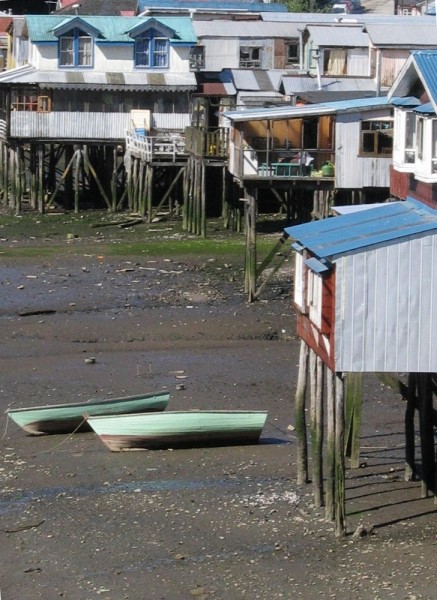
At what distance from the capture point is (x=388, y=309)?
15.2 metres

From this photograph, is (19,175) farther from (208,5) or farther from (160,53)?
(208,5)

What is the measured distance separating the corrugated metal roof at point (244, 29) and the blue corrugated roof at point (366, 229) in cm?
3659

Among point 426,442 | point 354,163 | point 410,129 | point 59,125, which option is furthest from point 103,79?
point 426,442

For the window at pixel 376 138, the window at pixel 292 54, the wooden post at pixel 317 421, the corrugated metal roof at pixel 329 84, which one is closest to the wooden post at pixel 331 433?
the wooden post at pixel 317 421

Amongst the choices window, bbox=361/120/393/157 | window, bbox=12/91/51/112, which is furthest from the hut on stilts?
window, bbox=12/91/51/112

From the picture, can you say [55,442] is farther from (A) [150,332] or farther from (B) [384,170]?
(B) [384,170]

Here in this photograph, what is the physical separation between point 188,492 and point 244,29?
39.4 m

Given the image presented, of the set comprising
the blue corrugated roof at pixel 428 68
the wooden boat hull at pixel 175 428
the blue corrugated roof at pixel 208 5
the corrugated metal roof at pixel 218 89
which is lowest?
the wooden boat hull at pixel 175 428

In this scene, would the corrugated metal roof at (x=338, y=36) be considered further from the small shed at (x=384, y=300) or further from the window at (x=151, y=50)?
the small shed at (x=384, y=300)

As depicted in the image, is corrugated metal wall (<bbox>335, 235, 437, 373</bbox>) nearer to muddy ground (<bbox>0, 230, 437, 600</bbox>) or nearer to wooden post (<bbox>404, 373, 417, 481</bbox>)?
muddy ground (<bbox>0, 230, 437, 600</bbox>)

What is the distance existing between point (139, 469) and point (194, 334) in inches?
386

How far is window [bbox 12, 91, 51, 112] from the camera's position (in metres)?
49.3

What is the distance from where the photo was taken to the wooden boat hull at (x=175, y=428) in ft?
63.3

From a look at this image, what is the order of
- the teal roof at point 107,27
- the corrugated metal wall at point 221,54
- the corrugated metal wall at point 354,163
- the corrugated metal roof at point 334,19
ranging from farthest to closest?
the corrugated metal roof at point 334,19
the corrugated metal wall at point 221,54
the teal roof at point 107,27
the corrugated metal wall at point 354,163
